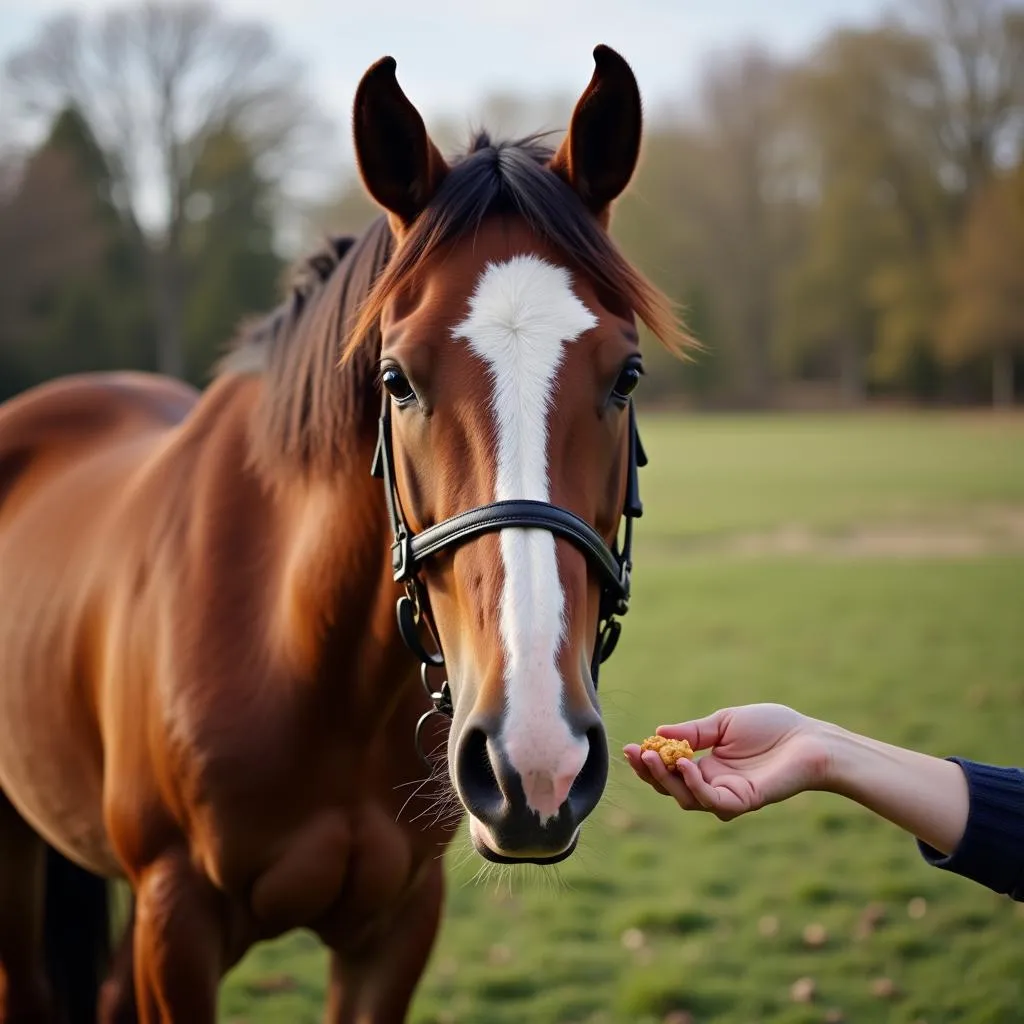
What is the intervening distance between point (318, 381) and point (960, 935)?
3.53m

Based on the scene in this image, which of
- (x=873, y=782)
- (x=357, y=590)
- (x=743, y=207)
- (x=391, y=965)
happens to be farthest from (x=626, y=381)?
(x=743, y=207)

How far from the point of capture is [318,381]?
7.77 feet

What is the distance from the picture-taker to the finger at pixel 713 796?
191 cm

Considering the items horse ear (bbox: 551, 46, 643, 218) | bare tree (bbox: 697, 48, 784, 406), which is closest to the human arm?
horse ear (bbox: 551, 46, 643, 218)

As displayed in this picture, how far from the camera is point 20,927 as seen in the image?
3.44m

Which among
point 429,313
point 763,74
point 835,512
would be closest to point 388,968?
point 429,313

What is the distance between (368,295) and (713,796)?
3.98 feet

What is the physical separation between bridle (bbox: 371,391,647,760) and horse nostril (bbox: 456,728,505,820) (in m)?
0.19

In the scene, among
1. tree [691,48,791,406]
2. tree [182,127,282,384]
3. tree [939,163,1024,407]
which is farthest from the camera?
tree [691,48,791,406]

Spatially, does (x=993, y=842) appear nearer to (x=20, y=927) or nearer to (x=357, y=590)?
(x=357, y=590)

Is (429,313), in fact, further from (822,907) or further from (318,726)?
(822,907)

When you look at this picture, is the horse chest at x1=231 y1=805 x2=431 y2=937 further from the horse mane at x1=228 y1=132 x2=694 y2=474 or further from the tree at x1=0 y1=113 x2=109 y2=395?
the tree at x1=0 y1=113 x2=109 y2=395

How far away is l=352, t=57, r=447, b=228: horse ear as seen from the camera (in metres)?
2.00

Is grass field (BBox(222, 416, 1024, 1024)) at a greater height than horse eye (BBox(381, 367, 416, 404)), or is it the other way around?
horse eye (BBox(381, 367, 416, 404))
